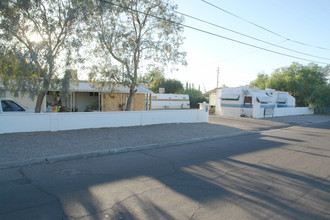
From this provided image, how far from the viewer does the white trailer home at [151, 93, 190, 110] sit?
32969 mm

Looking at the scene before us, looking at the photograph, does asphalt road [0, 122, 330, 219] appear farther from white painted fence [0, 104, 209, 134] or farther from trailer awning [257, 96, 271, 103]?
trailer awning [257, 96, 271, 103]

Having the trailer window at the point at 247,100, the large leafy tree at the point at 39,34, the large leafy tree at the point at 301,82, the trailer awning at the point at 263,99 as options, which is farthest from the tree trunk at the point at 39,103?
the large leafy tree at the point at 301,82

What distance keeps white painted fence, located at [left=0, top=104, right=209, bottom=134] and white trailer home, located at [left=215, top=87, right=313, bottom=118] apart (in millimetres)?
10979

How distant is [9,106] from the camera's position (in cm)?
1141

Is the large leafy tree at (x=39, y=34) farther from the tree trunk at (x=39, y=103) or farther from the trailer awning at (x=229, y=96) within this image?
the trailer awning at (x=229, y=96)

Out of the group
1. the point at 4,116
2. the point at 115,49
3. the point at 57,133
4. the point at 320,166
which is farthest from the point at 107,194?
the point at 115,49

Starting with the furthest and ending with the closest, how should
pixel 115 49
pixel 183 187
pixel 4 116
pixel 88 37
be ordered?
1. pixel 115 49
2. pixel 88 37
3. pixel 4 116
4. pixel 183 187

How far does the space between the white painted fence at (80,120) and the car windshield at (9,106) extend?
1.34m

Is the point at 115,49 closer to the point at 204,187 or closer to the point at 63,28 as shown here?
the point at 63,28

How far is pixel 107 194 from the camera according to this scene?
185 inches

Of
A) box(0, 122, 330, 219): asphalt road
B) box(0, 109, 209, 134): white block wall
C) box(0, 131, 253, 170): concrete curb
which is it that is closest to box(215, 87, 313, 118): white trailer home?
box(0, 109, 209, 134): white block wall

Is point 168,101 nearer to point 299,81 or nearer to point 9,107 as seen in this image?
point 299,81

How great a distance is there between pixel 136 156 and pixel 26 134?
5463 mm

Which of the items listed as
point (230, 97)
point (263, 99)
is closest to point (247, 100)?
point (263, 99)
